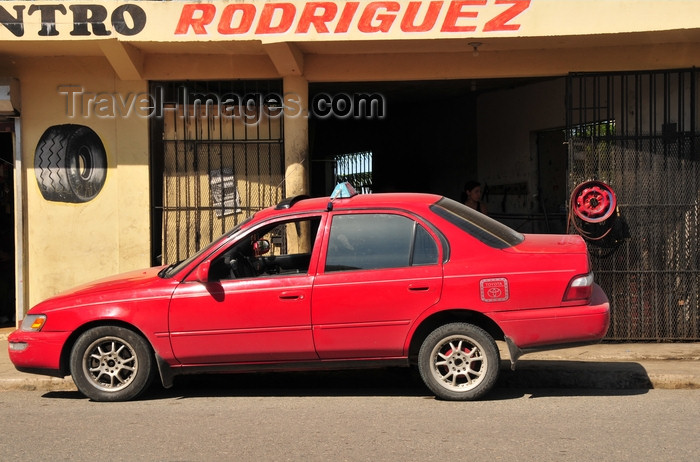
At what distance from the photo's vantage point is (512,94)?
13.7 meters

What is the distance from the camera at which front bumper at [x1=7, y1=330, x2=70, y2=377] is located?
7180 mm

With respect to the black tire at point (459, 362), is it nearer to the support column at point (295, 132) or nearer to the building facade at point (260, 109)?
the building facade at point (260, 109)

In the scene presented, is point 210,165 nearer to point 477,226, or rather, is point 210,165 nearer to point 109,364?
point 109,364

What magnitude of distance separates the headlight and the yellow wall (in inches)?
122

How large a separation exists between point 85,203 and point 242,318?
14.1ft

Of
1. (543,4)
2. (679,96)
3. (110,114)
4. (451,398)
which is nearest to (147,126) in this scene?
(110,114)

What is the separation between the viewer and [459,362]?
6.90 m

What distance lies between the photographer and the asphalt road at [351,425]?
5.46 meters

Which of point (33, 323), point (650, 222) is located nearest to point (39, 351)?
point (33, 323)

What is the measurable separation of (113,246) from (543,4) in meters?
5.57

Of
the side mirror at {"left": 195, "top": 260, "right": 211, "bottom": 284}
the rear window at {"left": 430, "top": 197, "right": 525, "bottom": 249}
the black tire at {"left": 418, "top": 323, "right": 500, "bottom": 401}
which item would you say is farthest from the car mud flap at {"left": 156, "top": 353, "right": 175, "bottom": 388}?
the rear window at {"left": 430, "top": 197, "right": 525, "bottom": 249}

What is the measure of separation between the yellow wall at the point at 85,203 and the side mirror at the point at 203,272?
141 inches

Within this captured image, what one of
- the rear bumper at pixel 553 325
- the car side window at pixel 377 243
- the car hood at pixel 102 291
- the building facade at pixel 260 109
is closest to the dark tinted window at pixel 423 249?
the car side window at pixel 377 243

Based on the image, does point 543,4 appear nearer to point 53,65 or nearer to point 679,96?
point 679,96
